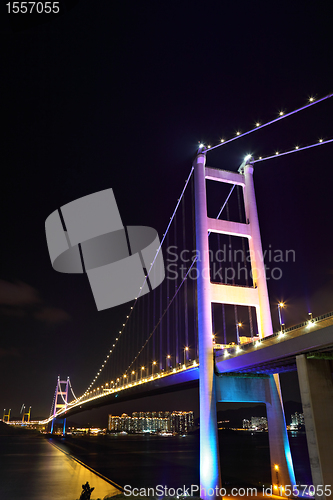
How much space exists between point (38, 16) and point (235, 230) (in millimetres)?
16719

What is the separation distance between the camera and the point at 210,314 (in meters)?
20.3

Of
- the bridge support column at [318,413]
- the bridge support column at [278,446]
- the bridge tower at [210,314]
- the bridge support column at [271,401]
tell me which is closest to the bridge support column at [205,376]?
the bridge tower at [210,314]

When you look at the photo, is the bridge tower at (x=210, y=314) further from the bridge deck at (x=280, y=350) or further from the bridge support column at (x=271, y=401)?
the bridge deck at (x=280, y=350)

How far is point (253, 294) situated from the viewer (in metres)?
21.8

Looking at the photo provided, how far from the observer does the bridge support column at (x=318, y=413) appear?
12289 millimetres

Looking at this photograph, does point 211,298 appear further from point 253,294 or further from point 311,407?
point 311,407

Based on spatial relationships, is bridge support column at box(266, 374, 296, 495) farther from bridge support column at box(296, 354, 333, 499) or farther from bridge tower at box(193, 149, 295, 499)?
bridge support column at box(296, 354, 333, 499)

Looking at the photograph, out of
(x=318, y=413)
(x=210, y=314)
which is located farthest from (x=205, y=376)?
(x=318, y=413)

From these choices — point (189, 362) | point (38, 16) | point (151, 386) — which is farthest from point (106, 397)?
point (38, 16)

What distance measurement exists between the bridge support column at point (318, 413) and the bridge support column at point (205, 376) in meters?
6.29

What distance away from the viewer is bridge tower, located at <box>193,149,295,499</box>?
59.8 ft

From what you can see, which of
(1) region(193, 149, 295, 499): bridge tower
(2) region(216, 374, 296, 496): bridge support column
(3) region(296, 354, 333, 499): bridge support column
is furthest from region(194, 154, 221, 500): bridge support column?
(3) region(296, 354, 333, 499): bridge support column

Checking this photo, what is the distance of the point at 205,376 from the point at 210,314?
10.4 ft

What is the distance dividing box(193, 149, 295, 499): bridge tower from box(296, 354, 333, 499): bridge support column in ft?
20.5
